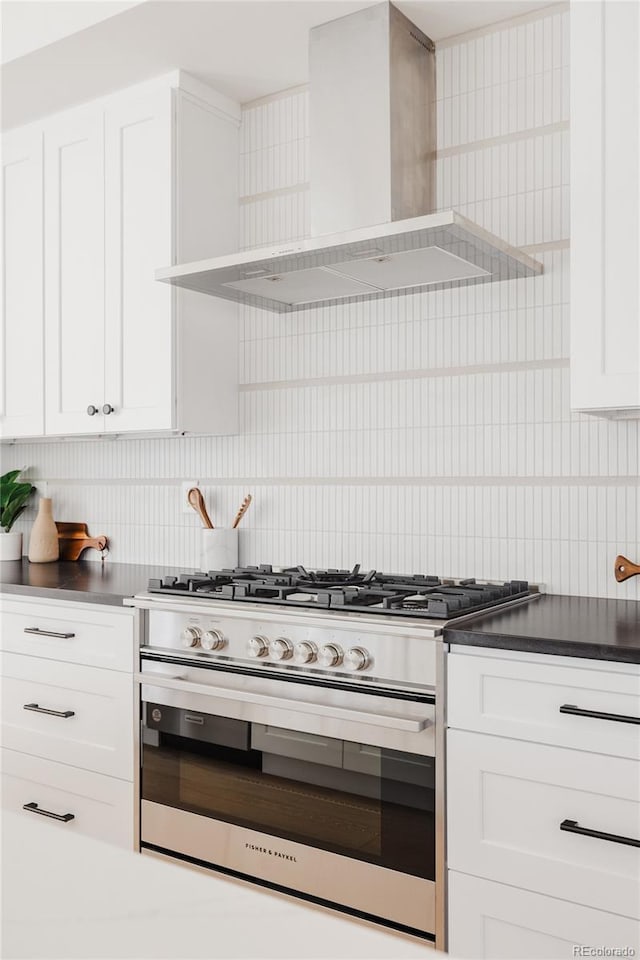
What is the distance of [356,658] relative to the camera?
1.98 m

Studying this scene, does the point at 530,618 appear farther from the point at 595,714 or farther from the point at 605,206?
the point at 605,206

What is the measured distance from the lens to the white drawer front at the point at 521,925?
5.58 feet

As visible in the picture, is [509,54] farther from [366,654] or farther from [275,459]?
[366,654]

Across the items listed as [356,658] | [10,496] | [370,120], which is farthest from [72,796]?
[370,120]

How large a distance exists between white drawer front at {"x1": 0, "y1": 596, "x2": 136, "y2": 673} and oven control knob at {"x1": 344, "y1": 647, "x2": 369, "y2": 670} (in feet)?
2.38

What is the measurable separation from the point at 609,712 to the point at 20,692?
1.86 metres

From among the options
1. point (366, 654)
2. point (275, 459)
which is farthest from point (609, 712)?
point (275, 459)

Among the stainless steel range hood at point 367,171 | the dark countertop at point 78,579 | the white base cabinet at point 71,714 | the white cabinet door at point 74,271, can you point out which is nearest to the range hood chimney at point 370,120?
the stainless steel range hood at point 367,171

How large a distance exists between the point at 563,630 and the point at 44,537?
222cm

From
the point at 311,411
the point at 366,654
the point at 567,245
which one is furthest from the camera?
the point at 311,411

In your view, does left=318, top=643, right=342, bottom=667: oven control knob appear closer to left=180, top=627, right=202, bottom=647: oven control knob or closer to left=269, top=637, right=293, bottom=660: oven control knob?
left=269, top=637, right=293, bottom=660: oven control knob

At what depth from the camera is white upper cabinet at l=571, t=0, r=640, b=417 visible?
6.27 feet

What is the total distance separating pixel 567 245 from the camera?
7.82 feet

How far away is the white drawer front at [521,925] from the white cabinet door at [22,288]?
2124mm
